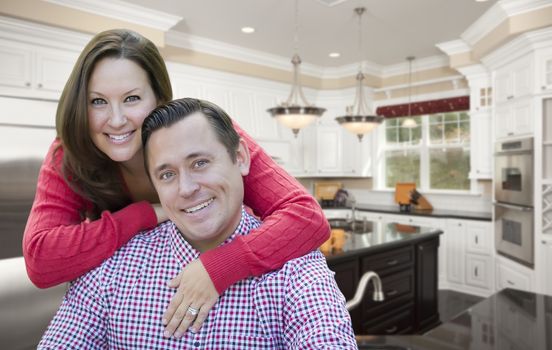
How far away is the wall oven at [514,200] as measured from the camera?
3900 mm

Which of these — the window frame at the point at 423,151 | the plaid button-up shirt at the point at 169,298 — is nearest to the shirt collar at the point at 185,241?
the plaid button-up shirt at the point at 169,298

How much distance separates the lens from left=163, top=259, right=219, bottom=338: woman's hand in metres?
0.87

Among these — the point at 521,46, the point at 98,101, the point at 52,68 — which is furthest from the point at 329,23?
the point at 98,101

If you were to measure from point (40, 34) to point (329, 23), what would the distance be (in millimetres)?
2842

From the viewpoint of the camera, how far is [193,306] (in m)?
0.87

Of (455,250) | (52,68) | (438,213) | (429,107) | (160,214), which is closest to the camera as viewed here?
(160,214)

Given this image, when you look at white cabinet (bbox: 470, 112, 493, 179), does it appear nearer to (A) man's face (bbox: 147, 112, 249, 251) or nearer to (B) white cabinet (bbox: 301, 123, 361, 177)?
(B) white cabinet (bbox: 301, 123, 361, 177)

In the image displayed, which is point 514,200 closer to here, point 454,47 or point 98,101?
point 454,47

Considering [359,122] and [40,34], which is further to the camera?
[359,122]

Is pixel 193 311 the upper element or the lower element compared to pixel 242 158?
lower

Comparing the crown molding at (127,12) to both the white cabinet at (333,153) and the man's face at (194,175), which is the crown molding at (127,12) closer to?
the white cabinet at (333,153)

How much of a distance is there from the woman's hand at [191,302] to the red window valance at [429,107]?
18.4 feet

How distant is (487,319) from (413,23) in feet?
12.1

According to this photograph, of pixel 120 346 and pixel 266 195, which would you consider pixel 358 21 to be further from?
pixel 120 346
